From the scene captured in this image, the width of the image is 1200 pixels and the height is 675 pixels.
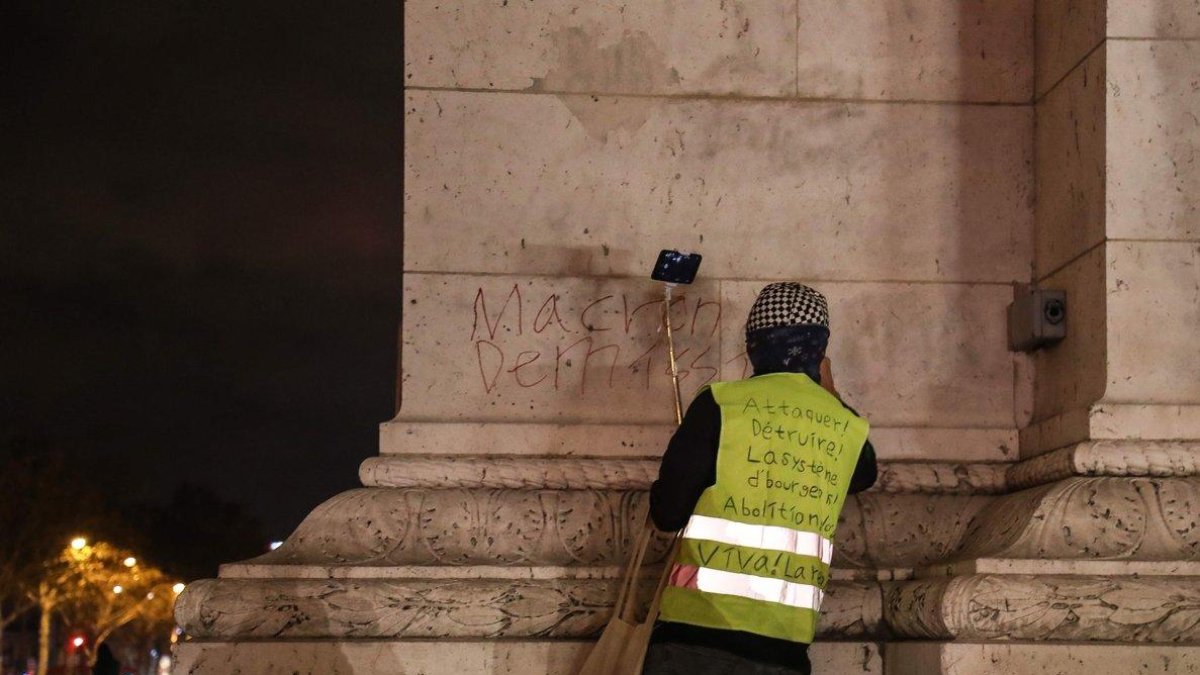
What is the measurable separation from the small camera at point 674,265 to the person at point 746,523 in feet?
6.32

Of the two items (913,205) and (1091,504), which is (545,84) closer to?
(913,205)

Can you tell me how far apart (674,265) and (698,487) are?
216 centimetres

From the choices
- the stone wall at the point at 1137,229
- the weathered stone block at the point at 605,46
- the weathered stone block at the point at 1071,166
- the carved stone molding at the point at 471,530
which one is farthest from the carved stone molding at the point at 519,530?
the weathered stone block at the point at 605,46

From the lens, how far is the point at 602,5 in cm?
849

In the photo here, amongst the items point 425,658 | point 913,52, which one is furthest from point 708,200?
point 425,658

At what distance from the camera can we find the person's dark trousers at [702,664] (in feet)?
18.6

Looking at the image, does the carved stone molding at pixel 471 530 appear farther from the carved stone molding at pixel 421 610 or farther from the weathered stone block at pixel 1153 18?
the weathered stone block at pixel 1153 18

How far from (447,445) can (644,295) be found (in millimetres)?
1161

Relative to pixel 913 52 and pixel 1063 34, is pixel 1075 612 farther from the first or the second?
pixel 913 52

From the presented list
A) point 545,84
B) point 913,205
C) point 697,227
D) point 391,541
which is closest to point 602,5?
point 545,84

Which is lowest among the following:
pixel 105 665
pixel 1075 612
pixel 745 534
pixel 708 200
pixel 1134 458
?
pixel 105 665

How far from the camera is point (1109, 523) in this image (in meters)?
7.12

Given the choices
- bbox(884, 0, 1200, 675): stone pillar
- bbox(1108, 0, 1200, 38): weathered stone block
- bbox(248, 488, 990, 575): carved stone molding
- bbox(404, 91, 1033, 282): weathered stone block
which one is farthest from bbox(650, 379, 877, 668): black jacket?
bbox(1108, 0, 1200, 38): weathered stone block

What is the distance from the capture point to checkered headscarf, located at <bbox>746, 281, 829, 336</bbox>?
5965mm
